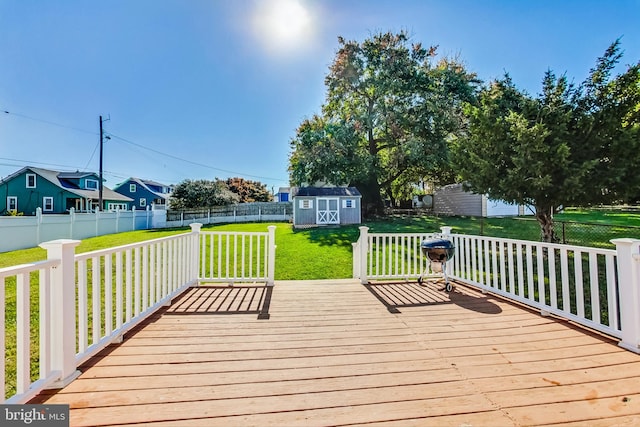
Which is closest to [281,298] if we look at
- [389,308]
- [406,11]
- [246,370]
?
[389,308]

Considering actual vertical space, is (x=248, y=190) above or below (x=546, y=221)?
above

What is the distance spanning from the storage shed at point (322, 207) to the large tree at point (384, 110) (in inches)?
36.2

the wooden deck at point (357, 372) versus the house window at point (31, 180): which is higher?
the house window at point (31, 180)

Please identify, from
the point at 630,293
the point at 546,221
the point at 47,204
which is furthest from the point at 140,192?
the point at 630,293

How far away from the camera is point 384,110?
53.0 ft

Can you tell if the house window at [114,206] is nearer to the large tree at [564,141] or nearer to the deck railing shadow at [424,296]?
the deck railing shadow at [424,296]

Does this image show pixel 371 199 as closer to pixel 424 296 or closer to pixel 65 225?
pixel 424 296

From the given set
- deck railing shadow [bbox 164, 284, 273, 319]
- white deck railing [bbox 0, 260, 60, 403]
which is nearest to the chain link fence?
deck railing shadow [bbox 164, 284, 273, 319]

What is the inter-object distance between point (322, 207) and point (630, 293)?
14.4 metres

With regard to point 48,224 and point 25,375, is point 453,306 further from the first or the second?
point 48,224

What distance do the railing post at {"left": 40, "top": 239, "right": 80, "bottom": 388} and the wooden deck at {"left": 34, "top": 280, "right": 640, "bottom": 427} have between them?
4.3 inches

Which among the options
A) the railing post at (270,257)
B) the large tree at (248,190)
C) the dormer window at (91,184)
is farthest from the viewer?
the large tree at (248,190)

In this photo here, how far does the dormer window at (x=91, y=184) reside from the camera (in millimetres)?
23308

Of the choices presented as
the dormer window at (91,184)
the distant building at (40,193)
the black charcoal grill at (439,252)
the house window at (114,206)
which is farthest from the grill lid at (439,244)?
the dormer window at (91,184)
